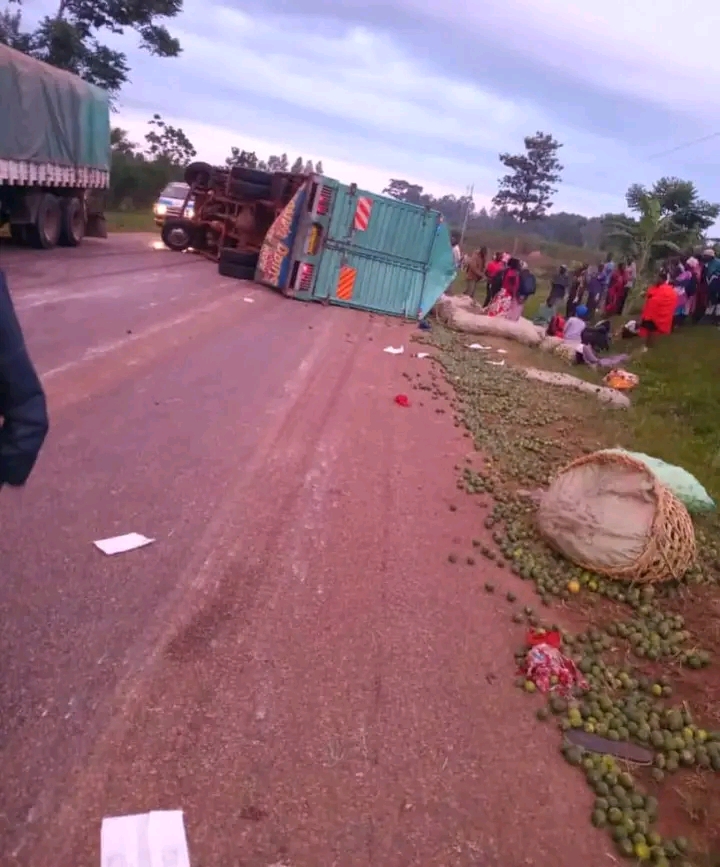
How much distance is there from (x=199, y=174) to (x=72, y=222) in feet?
11.5

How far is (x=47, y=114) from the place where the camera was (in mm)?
17000

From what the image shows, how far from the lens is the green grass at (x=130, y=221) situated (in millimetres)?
32094

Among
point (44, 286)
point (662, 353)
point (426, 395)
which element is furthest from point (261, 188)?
point (426, 395)

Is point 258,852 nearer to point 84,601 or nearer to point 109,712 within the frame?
point 109,712

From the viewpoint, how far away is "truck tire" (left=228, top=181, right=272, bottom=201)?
20.1m

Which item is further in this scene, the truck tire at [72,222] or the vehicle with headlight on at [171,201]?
the vehicle with headlight on at [171,201]

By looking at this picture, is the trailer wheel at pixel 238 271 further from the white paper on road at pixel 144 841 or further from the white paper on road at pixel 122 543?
the white paper on road at pixel 144 841

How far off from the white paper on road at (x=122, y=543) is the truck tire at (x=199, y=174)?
710 inches

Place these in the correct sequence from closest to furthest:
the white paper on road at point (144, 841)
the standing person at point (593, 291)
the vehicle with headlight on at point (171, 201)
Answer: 1. the white paper on road at point (144, 841)
2. the standing person at point (593, 291)
3. the vehicle with headlight on at point (171, 201)

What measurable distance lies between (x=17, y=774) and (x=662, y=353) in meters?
15.2

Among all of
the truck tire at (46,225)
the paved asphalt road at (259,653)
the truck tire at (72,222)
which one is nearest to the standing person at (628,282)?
the truck tire at (72,222)

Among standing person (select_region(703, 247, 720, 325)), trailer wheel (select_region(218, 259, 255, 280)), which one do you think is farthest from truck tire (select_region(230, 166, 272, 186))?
standing person (select_region(703, 247, 720, 325))

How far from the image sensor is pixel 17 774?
3.12 meters

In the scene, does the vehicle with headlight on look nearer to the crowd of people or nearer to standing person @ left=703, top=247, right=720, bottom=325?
the crowd of people
